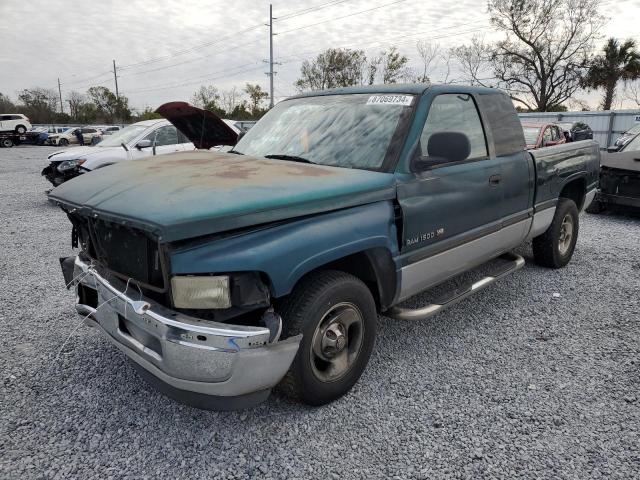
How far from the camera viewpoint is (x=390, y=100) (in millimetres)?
3234

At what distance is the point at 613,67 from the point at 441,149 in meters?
39.0

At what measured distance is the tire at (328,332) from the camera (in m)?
2.38

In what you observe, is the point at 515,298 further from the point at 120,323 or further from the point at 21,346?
the point at 21,346

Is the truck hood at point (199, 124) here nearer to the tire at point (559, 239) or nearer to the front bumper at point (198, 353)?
the front bumper at point (198, 353)

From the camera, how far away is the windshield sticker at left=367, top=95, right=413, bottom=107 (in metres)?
3.17

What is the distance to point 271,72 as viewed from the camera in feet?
137

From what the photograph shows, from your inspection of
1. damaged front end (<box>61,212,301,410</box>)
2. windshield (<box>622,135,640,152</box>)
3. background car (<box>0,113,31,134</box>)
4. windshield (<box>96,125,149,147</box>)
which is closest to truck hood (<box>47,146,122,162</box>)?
windshield (<box>96,125,149,147</box>)

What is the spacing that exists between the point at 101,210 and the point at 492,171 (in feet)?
9.27

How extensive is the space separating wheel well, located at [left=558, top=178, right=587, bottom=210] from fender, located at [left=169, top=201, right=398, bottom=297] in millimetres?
3443

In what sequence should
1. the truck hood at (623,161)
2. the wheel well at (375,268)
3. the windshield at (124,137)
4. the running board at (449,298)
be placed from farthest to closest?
the windshield at (124,137)
the truck hood at (623,161)
the running board at (449,298)
the wheel well at (375,268)

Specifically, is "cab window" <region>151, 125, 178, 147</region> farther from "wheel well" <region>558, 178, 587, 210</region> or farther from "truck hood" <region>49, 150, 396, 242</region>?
"wheel well" <region>558, 178, 587, 210</region>

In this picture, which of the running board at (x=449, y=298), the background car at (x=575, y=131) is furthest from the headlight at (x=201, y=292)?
the background car at (x=575, y=131)

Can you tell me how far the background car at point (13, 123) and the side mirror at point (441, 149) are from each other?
42.2m

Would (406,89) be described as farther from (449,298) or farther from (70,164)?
(70,164)
